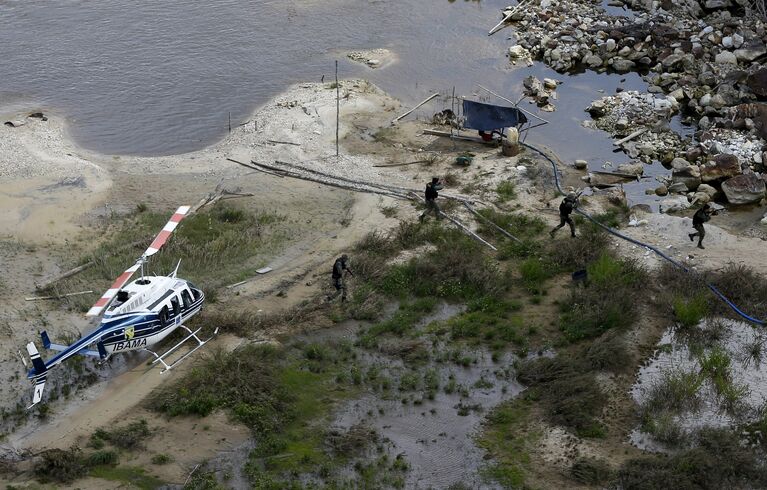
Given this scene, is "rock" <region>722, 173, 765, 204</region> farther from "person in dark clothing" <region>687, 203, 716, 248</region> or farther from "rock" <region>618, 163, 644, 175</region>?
"person in dark clothing" <region>687, 203, 716, 248</region>

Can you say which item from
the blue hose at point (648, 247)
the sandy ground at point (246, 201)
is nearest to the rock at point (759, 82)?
the sandy ground at point (246, 201)

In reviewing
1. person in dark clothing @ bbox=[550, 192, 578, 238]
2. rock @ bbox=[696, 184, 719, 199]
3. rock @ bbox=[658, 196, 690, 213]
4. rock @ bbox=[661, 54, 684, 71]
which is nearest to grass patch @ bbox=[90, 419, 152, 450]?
person in dark clothing @ bbox=[550, 192, 578, 238]

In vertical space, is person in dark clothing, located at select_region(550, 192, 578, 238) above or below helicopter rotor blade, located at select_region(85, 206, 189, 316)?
below

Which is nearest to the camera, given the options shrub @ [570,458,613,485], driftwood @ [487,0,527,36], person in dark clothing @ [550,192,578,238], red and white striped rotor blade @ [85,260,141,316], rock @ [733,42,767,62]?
shrub @ [570,458,613,485]

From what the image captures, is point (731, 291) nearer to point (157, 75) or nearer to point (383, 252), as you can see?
point (383, 252)

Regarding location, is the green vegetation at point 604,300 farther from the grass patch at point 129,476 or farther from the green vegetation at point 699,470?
the grass patch at point 129,476

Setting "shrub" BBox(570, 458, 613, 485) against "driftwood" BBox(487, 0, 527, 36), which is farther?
"driftwood" BBox(487, 0, 527, 36)

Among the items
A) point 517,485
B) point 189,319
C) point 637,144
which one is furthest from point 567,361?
point 637,144
